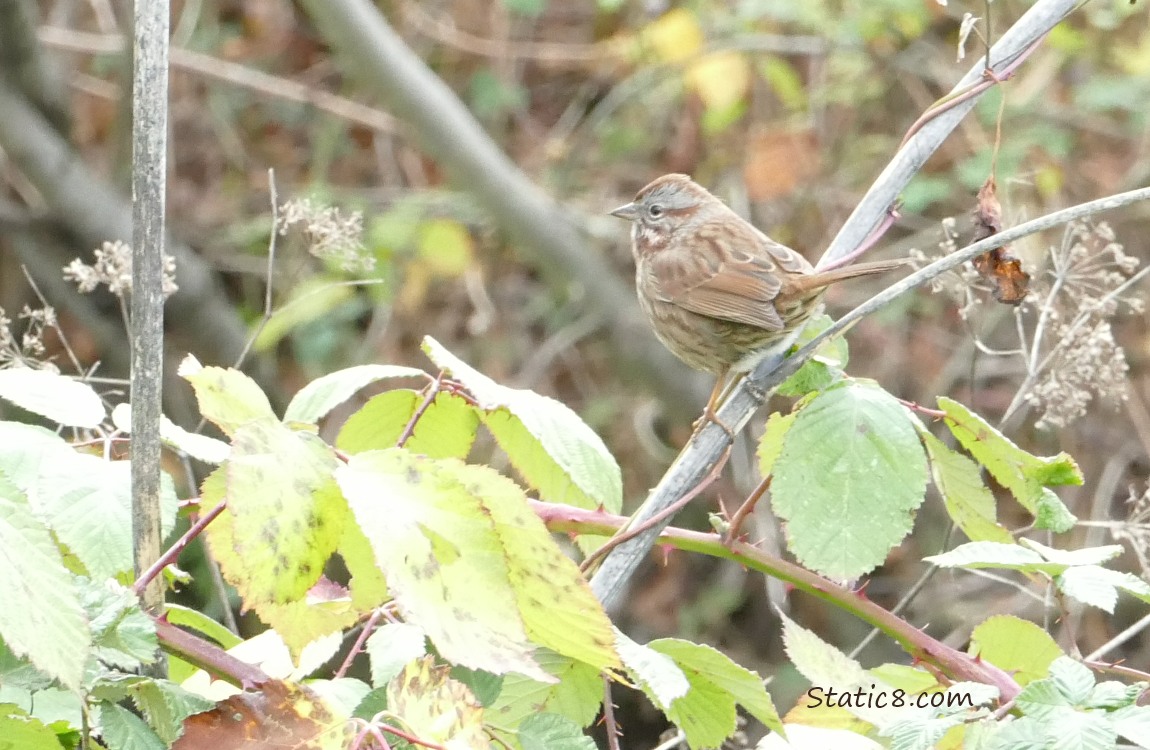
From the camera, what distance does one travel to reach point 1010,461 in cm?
135

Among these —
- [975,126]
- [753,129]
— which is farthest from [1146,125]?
[753,129]

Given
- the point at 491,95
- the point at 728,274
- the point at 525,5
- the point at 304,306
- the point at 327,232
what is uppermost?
the point at 525,5

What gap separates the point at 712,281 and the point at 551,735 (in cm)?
202

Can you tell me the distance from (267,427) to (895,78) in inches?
206

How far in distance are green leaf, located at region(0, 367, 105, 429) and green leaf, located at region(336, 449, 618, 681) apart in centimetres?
33

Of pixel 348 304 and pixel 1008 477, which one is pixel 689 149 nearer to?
pixel 348 304

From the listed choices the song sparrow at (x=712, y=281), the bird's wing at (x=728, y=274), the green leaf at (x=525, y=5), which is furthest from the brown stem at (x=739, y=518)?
the green leaf at (x=525, y=5)

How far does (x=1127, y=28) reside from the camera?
5570 mm

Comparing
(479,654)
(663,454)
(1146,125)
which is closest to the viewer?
(479,654)

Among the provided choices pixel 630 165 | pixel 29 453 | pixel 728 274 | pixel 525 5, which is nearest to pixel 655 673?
pixel 29 453

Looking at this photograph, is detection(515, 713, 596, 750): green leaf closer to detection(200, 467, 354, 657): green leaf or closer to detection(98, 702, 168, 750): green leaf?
detection(200, 467, 354, 657): green leaf

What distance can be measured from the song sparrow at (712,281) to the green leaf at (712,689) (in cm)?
114

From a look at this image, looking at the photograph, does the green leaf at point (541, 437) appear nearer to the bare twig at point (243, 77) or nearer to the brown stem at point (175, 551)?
the brown stem at point (175, 551)

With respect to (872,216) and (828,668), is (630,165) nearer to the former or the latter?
(872,216)
